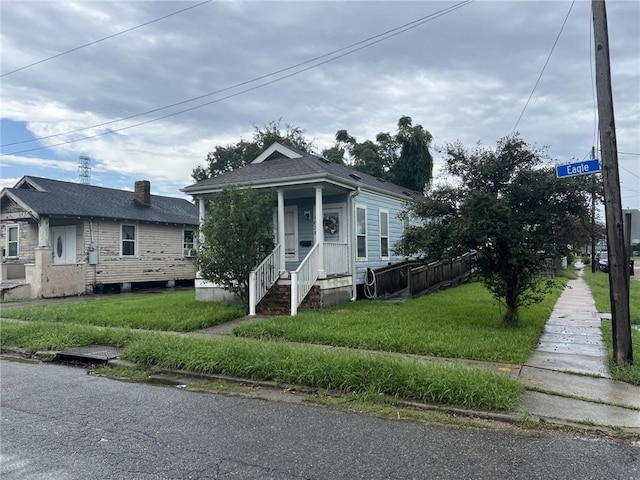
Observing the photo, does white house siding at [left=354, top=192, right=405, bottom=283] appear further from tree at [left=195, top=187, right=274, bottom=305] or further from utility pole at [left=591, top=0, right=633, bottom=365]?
utility pole at [left=591, top=0, right=633, bottom=365]

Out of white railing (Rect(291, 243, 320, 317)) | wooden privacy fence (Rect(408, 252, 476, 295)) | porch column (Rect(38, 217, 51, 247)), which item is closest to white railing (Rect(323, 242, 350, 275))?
white railing (Rect(291, 243, 320, 317))

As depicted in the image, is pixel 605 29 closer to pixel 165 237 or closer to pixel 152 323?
pixel 152 323

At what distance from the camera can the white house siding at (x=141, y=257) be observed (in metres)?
18.8

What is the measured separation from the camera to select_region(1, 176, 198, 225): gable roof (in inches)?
701

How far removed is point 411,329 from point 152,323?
217 inches

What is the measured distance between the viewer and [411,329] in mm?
8484

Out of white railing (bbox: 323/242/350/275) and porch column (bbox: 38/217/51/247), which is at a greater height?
porch column (bbox: 38/217/51/247)

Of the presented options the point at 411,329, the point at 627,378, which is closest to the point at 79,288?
the point at 411,329

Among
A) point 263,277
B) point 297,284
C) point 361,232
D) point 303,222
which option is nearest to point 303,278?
point 297,284

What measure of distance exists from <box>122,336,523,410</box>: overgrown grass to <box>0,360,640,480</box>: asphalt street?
62 cm

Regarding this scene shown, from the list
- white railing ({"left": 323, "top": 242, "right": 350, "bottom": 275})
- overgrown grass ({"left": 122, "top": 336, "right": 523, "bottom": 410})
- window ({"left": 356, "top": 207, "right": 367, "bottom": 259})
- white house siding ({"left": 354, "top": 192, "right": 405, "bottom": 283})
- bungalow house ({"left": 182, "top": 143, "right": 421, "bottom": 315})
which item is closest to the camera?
overgrown grass ({"left": 122, "top": 336, "right": 523, "bottom": 410})

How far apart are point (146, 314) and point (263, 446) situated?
7.92 meters

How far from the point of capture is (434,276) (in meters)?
16.0

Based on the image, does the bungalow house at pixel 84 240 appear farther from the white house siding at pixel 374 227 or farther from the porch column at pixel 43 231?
the white house siding at pixel 374 227
